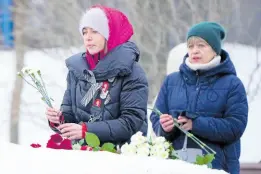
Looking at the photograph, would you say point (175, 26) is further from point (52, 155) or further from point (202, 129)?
point (52, 155)

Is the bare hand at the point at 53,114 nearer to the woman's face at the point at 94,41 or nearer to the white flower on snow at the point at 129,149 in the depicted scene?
the woman's face at the point at 94,41

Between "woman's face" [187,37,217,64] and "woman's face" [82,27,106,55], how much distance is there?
521 mm

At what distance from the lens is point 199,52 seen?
4.41 meters

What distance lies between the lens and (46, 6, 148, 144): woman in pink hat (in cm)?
414

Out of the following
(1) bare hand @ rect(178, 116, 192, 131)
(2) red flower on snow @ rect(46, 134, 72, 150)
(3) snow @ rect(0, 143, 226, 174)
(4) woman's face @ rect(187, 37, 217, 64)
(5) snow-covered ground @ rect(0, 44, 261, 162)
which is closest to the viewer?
(3) snow @ rect(0, 143, 226, 174)

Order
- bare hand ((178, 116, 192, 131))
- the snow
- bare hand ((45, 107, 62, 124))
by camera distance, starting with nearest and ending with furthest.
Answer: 1. the snow
2. bare hand ((45, 107, 62, 124))
3. bare hand ((178, 116, 192, 131))

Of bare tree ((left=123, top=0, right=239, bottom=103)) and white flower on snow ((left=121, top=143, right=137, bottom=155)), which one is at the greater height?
bare tree ((left=123, top=0, right=239, bottom=103))

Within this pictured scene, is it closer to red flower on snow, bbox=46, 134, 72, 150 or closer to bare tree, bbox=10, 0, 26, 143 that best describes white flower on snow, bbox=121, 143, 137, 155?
red flower on snow, bbox=46, 134, 72, 150

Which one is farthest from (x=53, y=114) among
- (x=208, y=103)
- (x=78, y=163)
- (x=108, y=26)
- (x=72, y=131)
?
(x=78, y=163)

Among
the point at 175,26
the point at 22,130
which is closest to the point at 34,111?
the point at 22,130

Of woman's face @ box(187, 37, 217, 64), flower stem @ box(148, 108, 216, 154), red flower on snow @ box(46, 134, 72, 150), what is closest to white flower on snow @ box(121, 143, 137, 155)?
red flower on snow @ box(46, 134, 72, 150)

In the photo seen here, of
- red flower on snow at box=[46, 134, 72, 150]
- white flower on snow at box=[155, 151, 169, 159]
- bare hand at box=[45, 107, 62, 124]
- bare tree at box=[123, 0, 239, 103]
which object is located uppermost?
bare tree at box=[123, 0, 239, 103]

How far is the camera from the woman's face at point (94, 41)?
418 cm

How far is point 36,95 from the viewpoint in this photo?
26.3 feet
